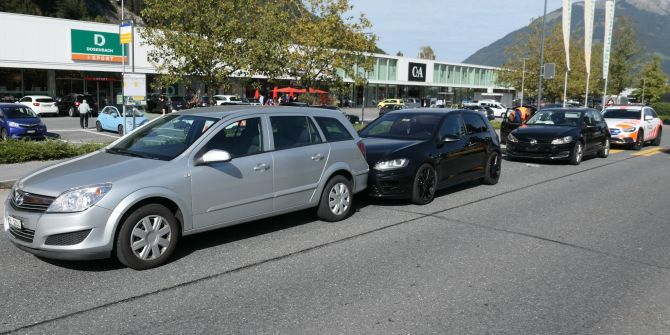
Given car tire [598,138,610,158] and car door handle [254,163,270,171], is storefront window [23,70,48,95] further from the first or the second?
car door handle [254,163,270,171]

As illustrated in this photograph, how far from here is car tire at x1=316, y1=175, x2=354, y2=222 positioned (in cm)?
714

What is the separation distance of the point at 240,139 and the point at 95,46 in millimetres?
37443

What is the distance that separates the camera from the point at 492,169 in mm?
10664

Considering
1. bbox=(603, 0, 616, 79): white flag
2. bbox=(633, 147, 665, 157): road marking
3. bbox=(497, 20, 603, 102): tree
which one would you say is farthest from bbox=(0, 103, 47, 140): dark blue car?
bbox=(497, 20, 603, 102): tree

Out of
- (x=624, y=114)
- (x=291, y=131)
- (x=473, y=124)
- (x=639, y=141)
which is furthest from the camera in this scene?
(x=624, y=114)

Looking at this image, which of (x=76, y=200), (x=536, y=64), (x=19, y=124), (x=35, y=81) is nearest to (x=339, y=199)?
(x=76, y=200)

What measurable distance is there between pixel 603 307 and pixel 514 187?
6.25 m

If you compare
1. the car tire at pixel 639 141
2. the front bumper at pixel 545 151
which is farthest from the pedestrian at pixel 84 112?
the car tire at pixel 639 141

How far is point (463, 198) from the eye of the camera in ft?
30.4

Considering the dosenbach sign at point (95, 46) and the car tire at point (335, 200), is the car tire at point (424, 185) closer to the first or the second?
the car tire at point (335, 200)

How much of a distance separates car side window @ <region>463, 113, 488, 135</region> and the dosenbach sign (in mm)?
34771

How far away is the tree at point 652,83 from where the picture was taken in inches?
3105

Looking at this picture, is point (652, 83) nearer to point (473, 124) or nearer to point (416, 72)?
point (416, 72)

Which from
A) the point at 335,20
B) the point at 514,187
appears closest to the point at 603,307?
the point at 514,187
